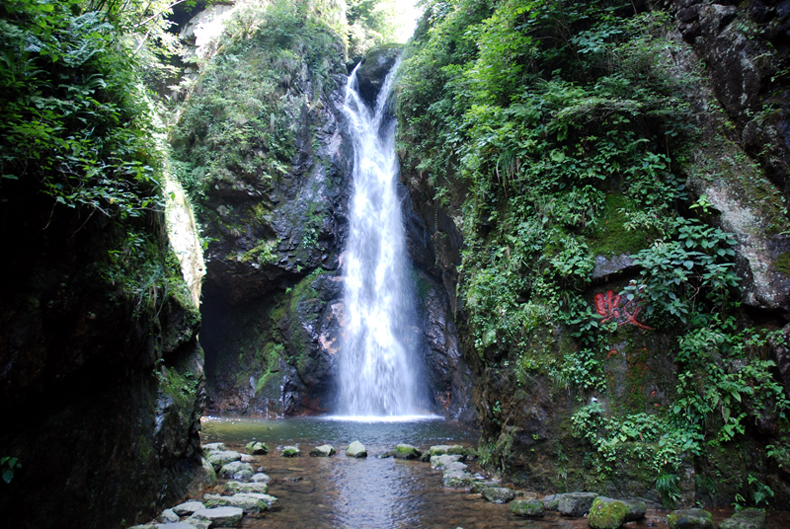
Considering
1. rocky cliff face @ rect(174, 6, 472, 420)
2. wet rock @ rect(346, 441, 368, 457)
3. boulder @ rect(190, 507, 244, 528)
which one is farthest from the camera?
rocky cliff face @ rect(174, 6, 472, 420)

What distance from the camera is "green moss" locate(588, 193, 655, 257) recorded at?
5.60 metres

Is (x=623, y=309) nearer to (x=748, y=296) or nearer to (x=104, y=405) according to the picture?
(x=748, y=296)

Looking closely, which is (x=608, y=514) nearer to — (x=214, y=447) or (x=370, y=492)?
(x=370, y=492)

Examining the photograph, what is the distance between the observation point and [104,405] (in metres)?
3.99

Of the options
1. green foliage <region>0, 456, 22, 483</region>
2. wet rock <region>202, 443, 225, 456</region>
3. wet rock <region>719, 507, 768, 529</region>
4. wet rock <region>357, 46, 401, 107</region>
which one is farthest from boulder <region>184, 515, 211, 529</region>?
wet rock <region>357, 46, 401, 107</region>

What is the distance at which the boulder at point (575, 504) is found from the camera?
4672 millimetres

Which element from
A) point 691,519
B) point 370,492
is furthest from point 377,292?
point 691,519

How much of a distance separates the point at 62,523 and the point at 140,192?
10.5 ft

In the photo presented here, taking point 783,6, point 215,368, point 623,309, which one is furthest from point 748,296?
point 215,368

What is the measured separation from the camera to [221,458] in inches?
278

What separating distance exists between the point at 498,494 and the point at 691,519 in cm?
213

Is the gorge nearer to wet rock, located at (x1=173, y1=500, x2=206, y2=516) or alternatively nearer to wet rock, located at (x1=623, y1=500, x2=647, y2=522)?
wet rock, located at (x1=173, y1=500, x2=206, y2=516)

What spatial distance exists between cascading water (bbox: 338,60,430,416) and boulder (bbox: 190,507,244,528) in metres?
9.67

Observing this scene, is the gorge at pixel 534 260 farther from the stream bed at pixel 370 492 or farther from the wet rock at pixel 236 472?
the stream bed at pixel 370 492
